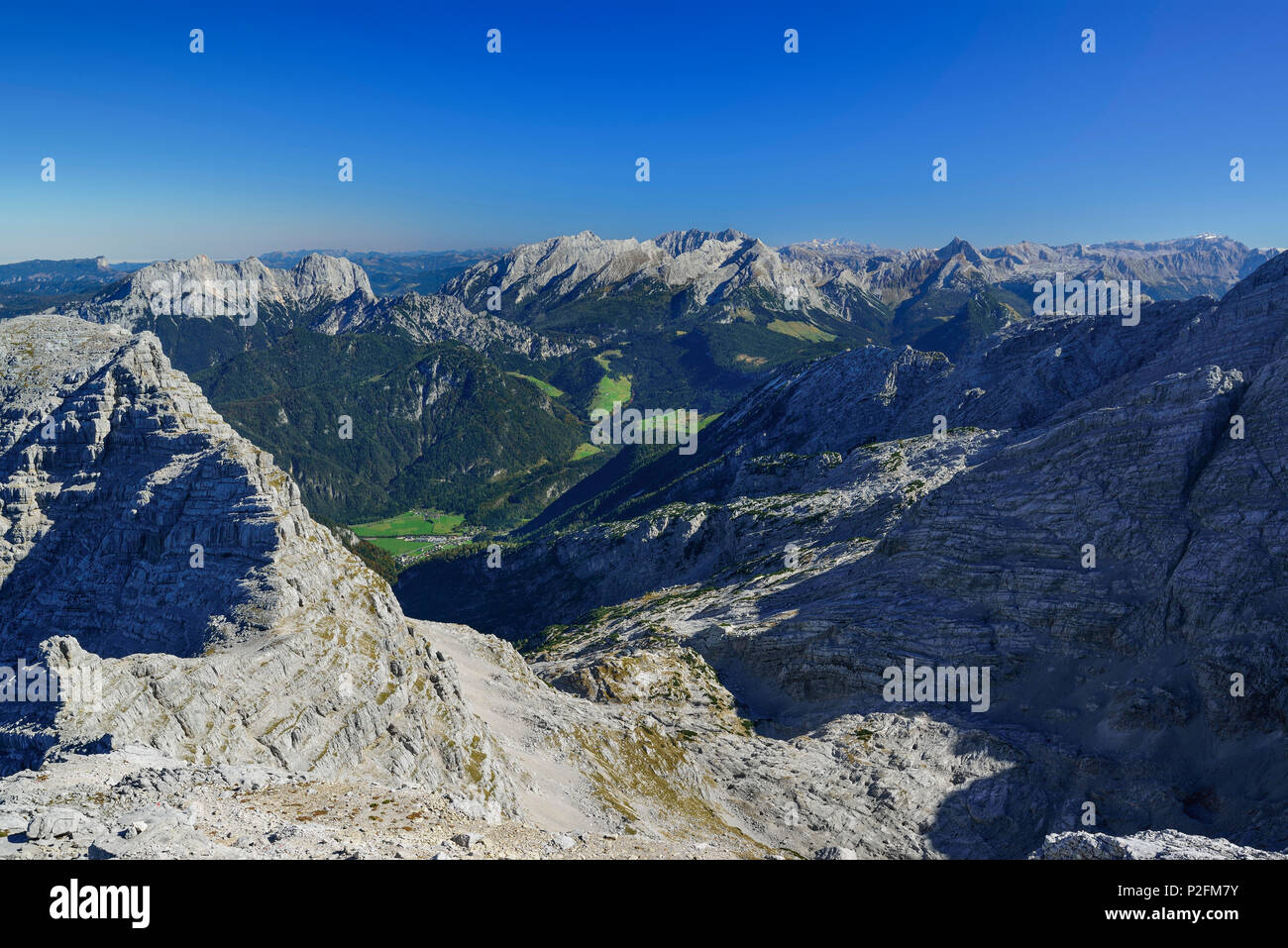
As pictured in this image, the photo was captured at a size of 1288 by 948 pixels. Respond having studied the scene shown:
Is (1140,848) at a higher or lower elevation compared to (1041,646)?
higher

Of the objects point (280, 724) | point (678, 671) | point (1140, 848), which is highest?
point (280, 724)

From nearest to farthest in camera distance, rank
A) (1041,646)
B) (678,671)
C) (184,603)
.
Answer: (184,603)
(1041,646)
(678,671)

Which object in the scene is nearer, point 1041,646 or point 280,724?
point 280,724

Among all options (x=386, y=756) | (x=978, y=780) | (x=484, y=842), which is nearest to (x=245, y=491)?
(x=386, y=756)

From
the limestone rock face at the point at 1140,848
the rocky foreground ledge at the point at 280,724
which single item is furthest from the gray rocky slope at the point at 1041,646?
the limestone rock face at the point at 1140,848

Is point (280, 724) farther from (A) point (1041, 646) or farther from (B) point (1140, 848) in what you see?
(A) point (1041, 646)

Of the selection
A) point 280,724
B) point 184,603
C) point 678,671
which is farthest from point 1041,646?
point 184,603

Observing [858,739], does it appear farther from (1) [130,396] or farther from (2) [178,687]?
(1) [130,396]

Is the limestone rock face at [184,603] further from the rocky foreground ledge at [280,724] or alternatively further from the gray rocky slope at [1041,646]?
the gray rocky slope at [1041,646]

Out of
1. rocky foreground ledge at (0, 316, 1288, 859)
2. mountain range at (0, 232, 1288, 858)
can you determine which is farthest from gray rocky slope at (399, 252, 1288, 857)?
rocky foreground ledge at (0, 316, 1288, 859)
